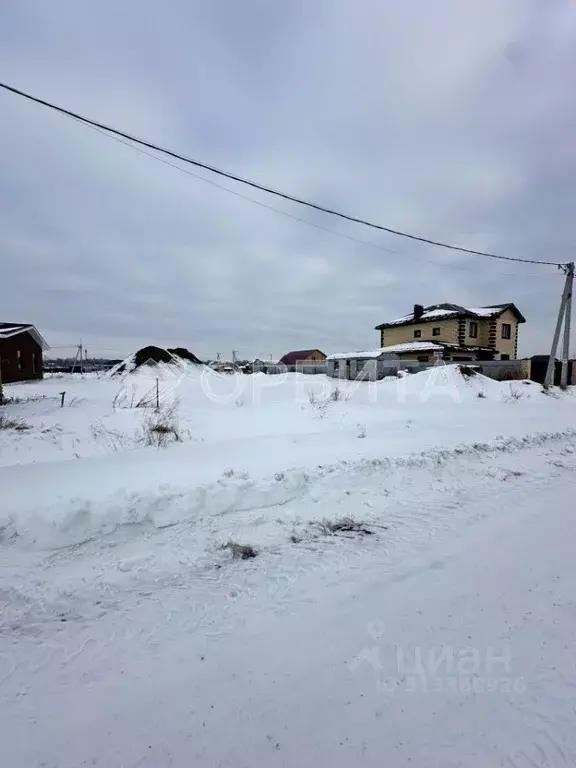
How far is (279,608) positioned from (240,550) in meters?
0.89

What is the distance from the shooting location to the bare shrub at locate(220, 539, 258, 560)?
367cm

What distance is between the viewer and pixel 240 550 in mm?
3746

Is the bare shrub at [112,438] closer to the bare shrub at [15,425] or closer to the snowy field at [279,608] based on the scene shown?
the snowy field at [279,608]

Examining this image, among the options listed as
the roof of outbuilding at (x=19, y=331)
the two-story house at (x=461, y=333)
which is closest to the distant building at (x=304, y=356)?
the two-story house at (x=461, y=333)

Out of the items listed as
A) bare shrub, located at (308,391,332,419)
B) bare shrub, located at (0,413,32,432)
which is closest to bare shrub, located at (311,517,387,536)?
bare shrub, located at (308,391,332,419)

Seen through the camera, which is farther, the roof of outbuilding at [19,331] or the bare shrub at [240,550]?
the roof of outbuilding at [19,331]

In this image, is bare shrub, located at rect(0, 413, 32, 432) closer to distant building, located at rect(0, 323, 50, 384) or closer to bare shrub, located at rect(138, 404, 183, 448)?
bare shrub, located at rect(138, 404, 183, 448)

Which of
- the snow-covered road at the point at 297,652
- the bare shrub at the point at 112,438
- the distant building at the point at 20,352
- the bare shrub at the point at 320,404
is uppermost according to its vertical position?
the distant building at the point at 20,352

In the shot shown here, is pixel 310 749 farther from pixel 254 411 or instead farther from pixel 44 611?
pixel 254 411

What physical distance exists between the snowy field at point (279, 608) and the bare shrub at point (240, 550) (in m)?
0.02

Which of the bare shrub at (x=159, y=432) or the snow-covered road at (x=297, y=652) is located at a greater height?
the bare shrub at (x=159, y=432)

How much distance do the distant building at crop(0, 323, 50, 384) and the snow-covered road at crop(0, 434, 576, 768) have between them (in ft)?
88.5

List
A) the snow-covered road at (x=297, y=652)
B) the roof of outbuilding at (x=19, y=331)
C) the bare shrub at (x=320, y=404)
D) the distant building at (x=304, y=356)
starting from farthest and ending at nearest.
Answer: the distant building at (x=304, y=356) → the roof of outbuilding at (x=19, y=331) → the bare shrub at (x=320, y=404) → the snow-covered road at (x=297, y=652)

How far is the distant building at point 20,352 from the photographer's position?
25969mm
